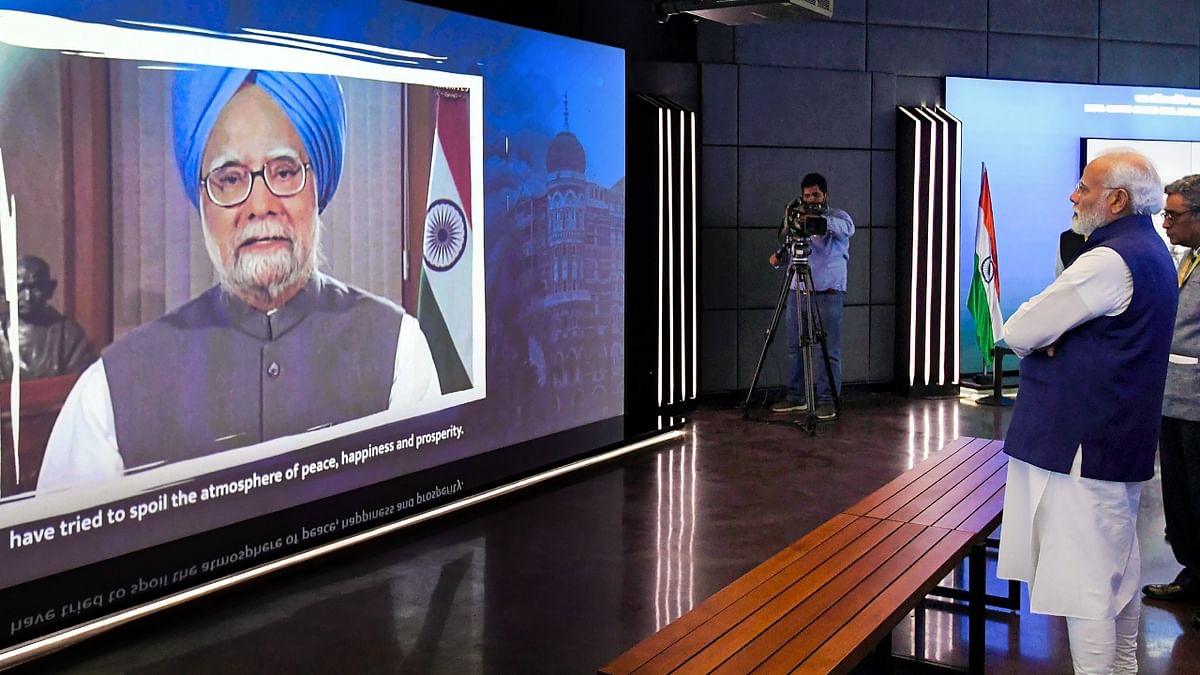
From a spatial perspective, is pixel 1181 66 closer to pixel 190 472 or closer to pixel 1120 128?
pixel 1120 128

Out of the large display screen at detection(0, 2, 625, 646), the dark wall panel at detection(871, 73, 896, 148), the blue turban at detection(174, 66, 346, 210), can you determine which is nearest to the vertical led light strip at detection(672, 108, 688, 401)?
the large display screen at detection(0, 2, 625, 646)

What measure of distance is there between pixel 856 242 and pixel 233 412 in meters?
5.09

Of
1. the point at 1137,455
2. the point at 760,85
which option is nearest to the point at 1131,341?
the point at 1137,455

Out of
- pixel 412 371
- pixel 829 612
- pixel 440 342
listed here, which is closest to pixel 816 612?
pixel 829 612

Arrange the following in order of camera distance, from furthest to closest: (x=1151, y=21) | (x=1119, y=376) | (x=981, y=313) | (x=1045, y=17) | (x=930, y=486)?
1. (x=1151, y=21)
2. (x=1045, y=17)
3. (x=981, y=313)
4. (x=930, y=486)
5. (x=1119, y=376)

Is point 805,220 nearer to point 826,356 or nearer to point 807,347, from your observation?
point 807,347

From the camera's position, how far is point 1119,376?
109 inches

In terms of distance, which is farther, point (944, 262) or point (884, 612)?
point (944, 262)

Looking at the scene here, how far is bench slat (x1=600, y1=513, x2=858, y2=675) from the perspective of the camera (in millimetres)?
2203

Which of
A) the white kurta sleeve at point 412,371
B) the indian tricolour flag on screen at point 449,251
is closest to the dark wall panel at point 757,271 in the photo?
the indian tricolour flag on screen at point 449,251

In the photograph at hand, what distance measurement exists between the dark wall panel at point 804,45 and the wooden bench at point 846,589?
427cm

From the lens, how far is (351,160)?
4238mm

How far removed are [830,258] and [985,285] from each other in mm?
1288

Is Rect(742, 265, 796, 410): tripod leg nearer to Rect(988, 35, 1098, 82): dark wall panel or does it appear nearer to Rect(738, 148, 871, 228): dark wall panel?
Rect(738, 148, 871, 228): dark wall panel
